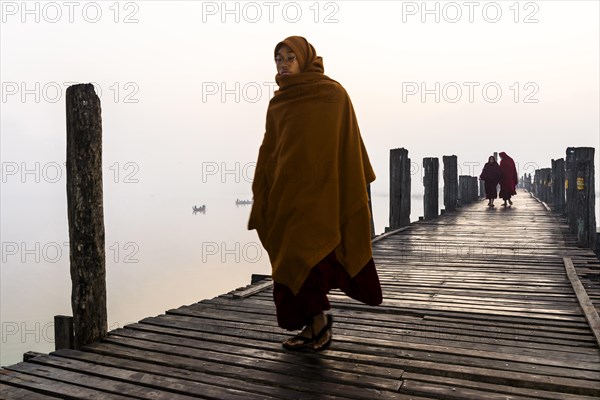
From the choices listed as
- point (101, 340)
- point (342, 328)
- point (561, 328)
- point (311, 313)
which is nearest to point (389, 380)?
point (311, 313)

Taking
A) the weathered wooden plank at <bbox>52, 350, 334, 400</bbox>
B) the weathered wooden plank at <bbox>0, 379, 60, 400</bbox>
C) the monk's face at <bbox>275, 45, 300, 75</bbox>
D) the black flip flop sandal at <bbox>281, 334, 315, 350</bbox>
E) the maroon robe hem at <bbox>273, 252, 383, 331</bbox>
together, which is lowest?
the weathered wooden plank at <bbox>0, 379, 60, 400</bbox>

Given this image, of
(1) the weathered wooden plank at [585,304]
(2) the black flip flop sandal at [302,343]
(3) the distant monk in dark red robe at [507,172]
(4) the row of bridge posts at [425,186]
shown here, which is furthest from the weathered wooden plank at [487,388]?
(3) the distant monk in dark red robe at [507,172]

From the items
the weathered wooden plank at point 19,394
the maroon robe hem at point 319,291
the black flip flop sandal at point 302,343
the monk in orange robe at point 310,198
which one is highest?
the monk in orange robe at point 310,198

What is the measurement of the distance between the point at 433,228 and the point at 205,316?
7855mm

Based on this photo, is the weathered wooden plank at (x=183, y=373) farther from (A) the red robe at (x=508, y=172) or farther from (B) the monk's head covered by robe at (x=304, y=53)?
(A) the red robe at (x=508, y=172)

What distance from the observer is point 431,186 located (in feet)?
46.1

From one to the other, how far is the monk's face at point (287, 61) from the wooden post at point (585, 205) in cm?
724

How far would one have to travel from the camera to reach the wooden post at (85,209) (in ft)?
10.9

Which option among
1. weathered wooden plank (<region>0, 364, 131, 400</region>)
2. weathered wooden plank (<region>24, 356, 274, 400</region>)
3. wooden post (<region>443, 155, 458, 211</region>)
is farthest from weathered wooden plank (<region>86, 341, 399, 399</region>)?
wooden post (<region>443, 155, 458, 211</region>)

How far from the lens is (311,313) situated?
2.91 m

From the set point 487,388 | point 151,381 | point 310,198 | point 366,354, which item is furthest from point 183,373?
point 487,388

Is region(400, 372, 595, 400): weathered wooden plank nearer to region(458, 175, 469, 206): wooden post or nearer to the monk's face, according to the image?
the monk's face

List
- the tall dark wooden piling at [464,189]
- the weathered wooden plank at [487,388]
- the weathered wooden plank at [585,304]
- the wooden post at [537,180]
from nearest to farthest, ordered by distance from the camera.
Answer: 1. the weathered wooden plank at [487,388]
2. the weathered wooden plank at [585,304]
3. the tall dark wooden piling at [464,189]
4. the wooden post at [537,180]

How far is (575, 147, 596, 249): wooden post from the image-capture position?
8508mm
